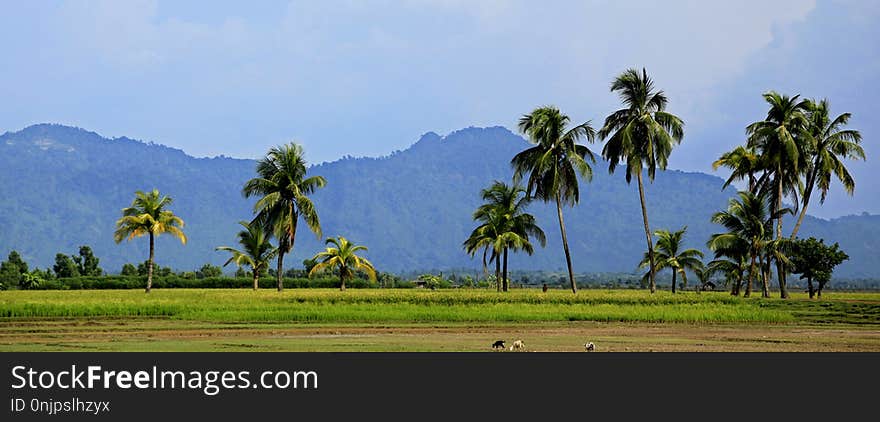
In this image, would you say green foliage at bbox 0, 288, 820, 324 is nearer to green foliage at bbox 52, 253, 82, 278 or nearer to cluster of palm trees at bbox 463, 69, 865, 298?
cluster of palm trees at bbox 463, 69, 865, 298

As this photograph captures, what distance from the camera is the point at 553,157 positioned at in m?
59.0

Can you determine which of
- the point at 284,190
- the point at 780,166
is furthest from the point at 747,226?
the point at 284,190

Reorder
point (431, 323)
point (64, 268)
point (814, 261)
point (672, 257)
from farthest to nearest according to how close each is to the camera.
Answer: point (64, 268) → point (672, 257) → point (814, 261) → point (431, 323)

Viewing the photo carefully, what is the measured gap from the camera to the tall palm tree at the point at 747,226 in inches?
2296

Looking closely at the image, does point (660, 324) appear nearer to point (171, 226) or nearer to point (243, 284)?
point (171, 226)

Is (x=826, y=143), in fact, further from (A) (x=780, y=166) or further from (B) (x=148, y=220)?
(B) (x=148, y=220)

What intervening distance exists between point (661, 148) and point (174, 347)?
39.4 meters

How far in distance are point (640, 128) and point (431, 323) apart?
2708cm

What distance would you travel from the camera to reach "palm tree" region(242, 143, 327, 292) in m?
61.6

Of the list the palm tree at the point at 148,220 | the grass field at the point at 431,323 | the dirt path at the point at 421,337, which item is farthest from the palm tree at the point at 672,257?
the dirt path at the point at 421,337
